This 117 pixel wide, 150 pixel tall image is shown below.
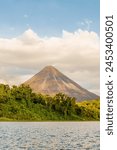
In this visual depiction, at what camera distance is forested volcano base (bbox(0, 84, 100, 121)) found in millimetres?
156125

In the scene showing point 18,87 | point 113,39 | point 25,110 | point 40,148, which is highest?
point 18,87

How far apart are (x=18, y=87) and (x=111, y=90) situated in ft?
508

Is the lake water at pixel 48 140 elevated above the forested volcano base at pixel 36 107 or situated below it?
below

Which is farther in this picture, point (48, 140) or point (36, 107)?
point (36, 107)

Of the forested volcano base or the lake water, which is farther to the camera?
the forested volcano base

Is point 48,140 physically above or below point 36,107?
below

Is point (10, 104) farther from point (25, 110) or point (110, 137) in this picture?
point (110, 137)

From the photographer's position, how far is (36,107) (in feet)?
542

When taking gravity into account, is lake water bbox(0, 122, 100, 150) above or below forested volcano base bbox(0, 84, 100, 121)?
below

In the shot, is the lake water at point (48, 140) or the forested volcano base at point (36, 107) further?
the forested volcano base at point (36, 107)

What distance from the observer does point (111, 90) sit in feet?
56.2

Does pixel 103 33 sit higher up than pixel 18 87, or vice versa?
pixel 18 87

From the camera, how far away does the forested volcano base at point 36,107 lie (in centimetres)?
15612

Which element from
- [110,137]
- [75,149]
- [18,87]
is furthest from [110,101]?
[18,87]
